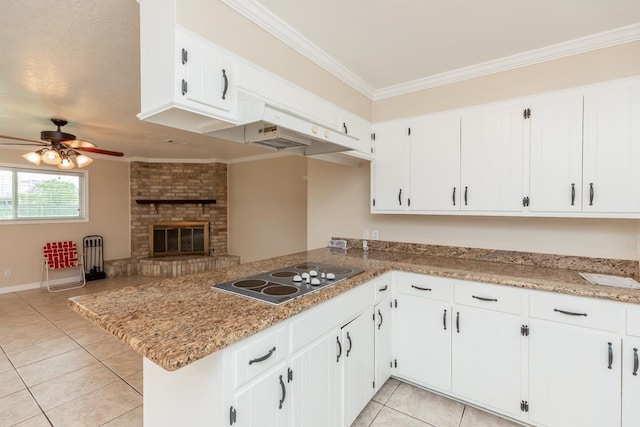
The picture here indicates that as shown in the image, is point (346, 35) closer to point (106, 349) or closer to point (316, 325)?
point (316, 325)

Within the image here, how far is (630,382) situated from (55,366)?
14.4ft

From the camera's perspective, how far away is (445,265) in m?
2.40

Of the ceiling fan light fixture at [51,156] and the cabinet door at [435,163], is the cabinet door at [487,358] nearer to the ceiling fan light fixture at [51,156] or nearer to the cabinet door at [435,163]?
the cabinet door at [435,163]

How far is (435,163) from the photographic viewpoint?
261 centimetres

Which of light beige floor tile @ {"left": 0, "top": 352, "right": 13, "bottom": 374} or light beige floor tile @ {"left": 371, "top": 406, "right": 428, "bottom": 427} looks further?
light beige floor tile @ {"left": 0, "top": 352, "right": 13, "bottom": 374}

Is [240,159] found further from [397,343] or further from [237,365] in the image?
[237,365]

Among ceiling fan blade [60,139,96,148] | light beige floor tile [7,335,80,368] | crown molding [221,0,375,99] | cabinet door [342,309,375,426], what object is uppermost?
crown molding [221,0,375,99]

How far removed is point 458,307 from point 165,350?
6.26 ft

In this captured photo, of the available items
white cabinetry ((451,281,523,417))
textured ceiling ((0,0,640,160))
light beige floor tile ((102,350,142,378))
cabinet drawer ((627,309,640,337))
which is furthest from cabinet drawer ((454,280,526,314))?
light beige floor tile ((102,350,142,378))

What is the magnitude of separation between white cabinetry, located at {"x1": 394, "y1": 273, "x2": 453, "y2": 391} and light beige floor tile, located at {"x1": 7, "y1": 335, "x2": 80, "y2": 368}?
3.39 m

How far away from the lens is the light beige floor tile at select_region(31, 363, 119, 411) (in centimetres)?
231

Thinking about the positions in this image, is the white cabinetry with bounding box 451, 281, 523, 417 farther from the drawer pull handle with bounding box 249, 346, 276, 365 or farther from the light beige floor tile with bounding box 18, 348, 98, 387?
the light beige floor tile with bounding box 18, 348, 98, 387

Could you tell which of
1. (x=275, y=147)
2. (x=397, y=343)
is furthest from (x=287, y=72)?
(x=397, y=343)

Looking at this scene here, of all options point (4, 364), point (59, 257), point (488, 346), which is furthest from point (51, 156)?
point (488, 346)
